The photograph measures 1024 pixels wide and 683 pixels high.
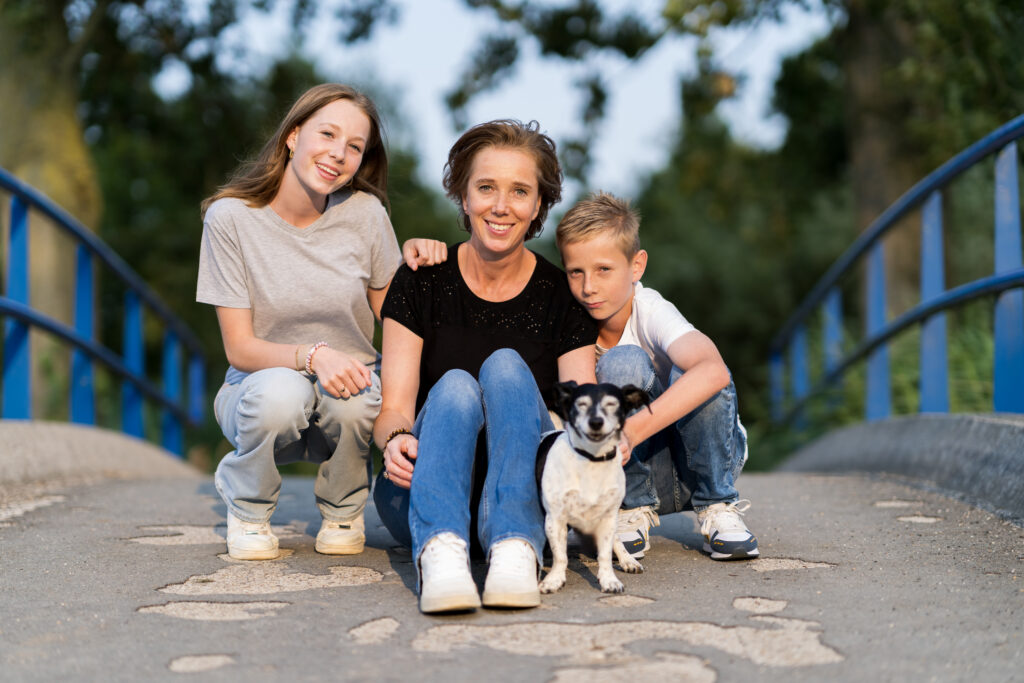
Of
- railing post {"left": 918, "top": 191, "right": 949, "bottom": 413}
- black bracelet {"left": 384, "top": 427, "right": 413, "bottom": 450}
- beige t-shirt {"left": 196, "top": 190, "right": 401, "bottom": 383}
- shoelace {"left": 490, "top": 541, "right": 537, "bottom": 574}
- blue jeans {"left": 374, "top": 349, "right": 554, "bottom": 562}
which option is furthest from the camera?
railing post {"left": 918, "top": 191, "right": 949, "bottom": 413}

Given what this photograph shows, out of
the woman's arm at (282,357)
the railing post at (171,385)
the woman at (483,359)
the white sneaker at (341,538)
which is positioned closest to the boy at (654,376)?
the woman at (483,359)

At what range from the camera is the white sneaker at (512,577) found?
2.14m

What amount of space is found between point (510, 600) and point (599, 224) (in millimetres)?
1137

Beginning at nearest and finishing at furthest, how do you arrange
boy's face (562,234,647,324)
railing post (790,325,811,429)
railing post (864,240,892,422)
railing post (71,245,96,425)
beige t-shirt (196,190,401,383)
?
1. boy's face (562,234,647,324)
2. beige t-shirt (196,190,401,383)
3. railing post (71,245,96,425)
4. railing post (864,240,892,422)
5. railing post (790,325,811,429)

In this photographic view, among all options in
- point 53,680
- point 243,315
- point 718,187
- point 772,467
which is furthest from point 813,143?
point 53,680

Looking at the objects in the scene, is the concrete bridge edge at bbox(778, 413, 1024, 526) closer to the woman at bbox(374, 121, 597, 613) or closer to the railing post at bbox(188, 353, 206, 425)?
the woman at bbox(374, 121, 597, 613)

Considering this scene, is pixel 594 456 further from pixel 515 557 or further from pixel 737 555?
pixel 737 555

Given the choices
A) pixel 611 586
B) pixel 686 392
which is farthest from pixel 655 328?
pixel 611 586

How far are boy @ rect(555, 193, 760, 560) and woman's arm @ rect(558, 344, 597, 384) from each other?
0.06 m

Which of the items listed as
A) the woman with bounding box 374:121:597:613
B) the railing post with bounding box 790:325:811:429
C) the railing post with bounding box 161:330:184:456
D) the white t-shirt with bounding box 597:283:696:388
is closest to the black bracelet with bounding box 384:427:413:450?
the woman with bounding box 374:121:597:613

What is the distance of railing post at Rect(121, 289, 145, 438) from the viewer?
622 cm

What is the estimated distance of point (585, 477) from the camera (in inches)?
92.7

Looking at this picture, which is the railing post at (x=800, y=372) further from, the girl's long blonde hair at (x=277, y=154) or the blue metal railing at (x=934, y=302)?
the girl's long blonde hair at (x=277, y=154)

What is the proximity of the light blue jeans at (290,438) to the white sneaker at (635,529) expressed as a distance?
0.75m
